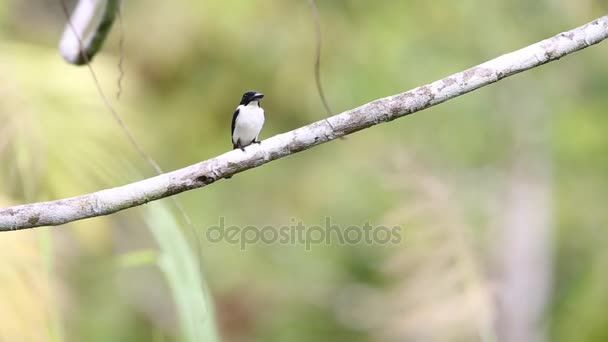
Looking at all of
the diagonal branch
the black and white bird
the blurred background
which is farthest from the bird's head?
the blurred background

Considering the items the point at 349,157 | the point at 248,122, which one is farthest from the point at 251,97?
the point at 349,157

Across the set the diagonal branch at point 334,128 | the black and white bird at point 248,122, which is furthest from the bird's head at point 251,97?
the diagonal branch at point 334,128

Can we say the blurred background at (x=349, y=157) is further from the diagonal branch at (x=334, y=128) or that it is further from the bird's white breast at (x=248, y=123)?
the diagonal branch at (x=334, y=128)

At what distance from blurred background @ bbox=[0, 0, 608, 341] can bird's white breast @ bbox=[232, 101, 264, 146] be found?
196cm

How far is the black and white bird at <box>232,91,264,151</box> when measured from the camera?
429 centimetres

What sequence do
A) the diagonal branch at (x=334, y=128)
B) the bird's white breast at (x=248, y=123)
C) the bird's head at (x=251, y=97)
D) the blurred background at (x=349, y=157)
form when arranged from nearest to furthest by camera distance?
the diagonal branch at (x=334, y=128)
the bird's white breast at (x=248, y=123)
the bird's head at (x=251, y=97)
the blurred background at (x=349, y=157)

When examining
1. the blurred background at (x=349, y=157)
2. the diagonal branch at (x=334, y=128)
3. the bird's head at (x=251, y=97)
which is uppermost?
the blurred background at (x=349, y=157)

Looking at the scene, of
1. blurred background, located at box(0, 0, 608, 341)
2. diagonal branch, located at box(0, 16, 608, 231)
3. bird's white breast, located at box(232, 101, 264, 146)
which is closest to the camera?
diagonal branch, located at box(0, 16, 608, 231)

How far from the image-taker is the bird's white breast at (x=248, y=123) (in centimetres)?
429

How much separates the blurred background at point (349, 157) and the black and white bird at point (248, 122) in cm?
192

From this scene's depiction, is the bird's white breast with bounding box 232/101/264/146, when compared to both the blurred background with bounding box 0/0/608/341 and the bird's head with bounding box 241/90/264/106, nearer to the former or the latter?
the bird's head with bounding box 241/90/264/106

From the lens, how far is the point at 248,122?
172 inches

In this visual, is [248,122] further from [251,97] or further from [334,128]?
[334,128]

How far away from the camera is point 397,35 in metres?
8.62
